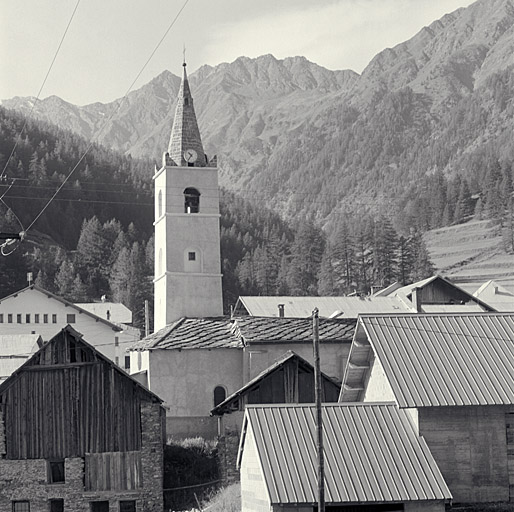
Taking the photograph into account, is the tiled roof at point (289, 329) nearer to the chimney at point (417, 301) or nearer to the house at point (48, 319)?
the chimney at point (417, 301)

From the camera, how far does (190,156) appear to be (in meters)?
69.7

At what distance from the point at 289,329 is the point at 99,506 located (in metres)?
13.1

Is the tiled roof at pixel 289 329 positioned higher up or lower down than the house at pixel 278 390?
higher up

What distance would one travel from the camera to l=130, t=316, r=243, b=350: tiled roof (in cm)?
5616

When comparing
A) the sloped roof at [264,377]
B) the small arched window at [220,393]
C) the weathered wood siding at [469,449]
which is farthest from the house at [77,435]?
the weathered wood siding at [469,449]

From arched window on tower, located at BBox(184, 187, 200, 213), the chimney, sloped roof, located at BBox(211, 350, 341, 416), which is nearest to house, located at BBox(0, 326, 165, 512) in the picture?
sloped roof, located at BBox(211, 350, 341, 416)

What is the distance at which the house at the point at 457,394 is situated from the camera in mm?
36406

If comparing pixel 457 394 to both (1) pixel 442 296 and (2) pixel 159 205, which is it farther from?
(1) pixel 442 296

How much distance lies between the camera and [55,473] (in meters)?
49.2

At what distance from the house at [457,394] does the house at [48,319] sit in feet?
237

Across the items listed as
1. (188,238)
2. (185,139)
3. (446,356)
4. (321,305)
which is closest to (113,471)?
(446,356)

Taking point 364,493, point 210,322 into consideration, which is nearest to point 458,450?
point 364,493

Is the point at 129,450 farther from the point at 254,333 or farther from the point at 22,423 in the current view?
the point at 254,333

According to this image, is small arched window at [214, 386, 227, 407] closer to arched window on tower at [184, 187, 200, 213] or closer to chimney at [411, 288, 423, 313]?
arched window on tower at [184, 187, 200, 213]
